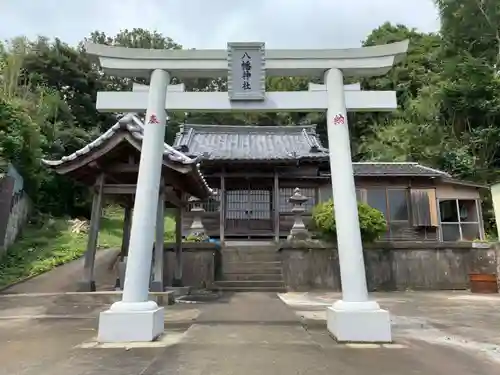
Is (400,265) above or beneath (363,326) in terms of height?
above

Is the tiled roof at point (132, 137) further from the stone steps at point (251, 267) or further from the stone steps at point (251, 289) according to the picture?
the stone steps at point (251, 267)

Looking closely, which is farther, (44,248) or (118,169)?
(44,248)

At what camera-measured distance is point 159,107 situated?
213 inches

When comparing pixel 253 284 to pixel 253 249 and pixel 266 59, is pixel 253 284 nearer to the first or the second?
pixel 253 249

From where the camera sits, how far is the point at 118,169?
30.0 feet

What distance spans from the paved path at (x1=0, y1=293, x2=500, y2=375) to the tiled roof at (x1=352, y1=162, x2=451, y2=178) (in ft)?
37.5

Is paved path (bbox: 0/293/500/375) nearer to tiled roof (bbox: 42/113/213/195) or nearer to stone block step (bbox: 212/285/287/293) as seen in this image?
tiled roof (bbox: 42/113/213/195)

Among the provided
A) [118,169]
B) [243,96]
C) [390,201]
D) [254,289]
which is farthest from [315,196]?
[243,96]

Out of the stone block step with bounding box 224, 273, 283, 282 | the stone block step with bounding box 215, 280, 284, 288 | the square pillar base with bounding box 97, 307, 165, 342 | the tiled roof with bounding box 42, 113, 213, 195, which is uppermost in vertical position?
the tiled roof with bounding box 42, 113, 213, 195

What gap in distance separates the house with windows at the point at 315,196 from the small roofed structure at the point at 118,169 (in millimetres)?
5571

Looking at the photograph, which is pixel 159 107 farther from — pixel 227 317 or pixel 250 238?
pixel 250 238

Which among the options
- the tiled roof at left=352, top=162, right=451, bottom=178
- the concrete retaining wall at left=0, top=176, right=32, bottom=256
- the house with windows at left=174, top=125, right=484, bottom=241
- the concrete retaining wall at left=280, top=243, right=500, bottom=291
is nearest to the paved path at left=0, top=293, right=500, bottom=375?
the concrete retaining wall at left=280, top=243, right=500, bottom=291

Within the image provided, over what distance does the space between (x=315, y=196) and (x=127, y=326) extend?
12420 millimetres

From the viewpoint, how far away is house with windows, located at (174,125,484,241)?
15383 millimetres
